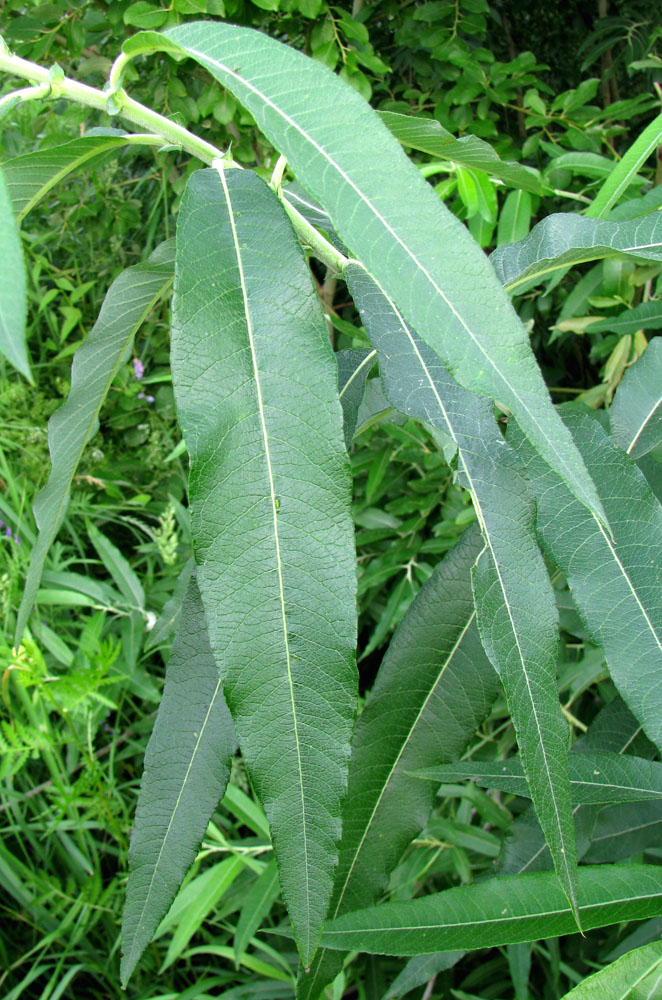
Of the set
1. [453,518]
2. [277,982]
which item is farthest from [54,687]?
[453,518]

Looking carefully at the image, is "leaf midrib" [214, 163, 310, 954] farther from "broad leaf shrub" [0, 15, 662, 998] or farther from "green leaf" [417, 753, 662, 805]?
"green leaf" [417, 753, 662, 805]

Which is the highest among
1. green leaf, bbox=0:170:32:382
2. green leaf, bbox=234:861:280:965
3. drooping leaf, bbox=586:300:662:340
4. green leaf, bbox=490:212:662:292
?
green leaf, bbox=0:170:32:382

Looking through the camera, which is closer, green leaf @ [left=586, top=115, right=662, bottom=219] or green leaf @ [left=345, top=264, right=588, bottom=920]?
green leaf @ [left=345, top=264, right=588, bottom=920]


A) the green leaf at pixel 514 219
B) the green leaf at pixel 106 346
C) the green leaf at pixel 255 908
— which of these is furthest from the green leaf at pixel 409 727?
the green leaf at pixel 514 219

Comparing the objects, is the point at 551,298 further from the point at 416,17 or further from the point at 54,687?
the point at 54,687

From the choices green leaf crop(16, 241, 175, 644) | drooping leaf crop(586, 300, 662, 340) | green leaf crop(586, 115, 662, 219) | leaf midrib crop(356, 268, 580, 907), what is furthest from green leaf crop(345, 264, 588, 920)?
drooping leaf crop(586, 300, 662, 340)

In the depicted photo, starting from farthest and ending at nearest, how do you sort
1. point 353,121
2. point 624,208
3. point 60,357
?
point 60,357 → point 624,208 → point 353,121

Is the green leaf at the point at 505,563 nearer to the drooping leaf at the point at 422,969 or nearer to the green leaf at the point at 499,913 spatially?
the green leaf at the point at 499,913
